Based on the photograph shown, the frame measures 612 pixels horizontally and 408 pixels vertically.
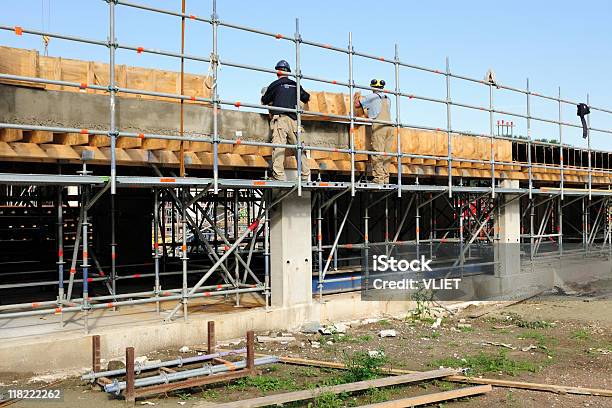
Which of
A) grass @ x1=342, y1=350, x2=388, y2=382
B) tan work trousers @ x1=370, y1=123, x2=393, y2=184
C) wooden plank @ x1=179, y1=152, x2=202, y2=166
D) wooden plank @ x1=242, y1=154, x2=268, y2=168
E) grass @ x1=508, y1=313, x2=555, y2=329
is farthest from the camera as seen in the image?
tan work trousers @ x1=370, y1=123, x2=393, y2=184

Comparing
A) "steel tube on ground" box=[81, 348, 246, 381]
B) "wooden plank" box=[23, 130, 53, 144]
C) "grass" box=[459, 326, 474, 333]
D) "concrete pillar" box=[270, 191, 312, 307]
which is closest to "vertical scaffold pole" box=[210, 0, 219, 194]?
"concrete pillar" box=[270, 191, 312, 307]

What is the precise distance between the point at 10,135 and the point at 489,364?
6.96 m

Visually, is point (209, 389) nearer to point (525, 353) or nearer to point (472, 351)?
point (472, 351)

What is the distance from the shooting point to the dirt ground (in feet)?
24.5

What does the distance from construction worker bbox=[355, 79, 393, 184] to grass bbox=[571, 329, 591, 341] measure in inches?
171

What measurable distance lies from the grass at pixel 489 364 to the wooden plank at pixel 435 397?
814mm

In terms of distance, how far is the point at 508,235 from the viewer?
16.2 metres

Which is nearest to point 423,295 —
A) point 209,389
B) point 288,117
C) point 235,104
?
point 288,117

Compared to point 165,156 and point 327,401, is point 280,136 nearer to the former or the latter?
point 165,156

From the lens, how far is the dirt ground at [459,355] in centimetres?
746

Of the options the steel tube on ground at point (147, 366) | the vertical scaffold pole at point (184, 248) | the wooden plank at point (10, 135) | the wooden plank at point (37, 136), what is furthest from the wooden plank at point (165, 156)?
the steel tube on ground at point (147, 366)

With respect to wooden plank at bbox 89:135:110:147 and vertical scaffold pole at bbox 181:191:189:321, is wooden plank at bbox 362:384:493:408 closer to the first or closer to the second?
vertical scaffold pole at bbox 181:191:189:321

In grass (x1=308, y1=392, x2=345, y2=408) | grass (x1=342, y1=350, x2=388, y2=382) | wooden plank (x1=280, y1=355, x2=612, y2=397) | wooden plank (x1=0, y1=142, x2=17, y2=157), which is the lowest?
wooden plank (x1=280, y1=355, x2=612, y2=397)

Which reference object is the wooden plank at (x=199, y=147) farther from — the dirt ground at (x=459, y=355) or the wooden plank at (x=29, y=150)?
the dirt ground at (x=459, y=355)
